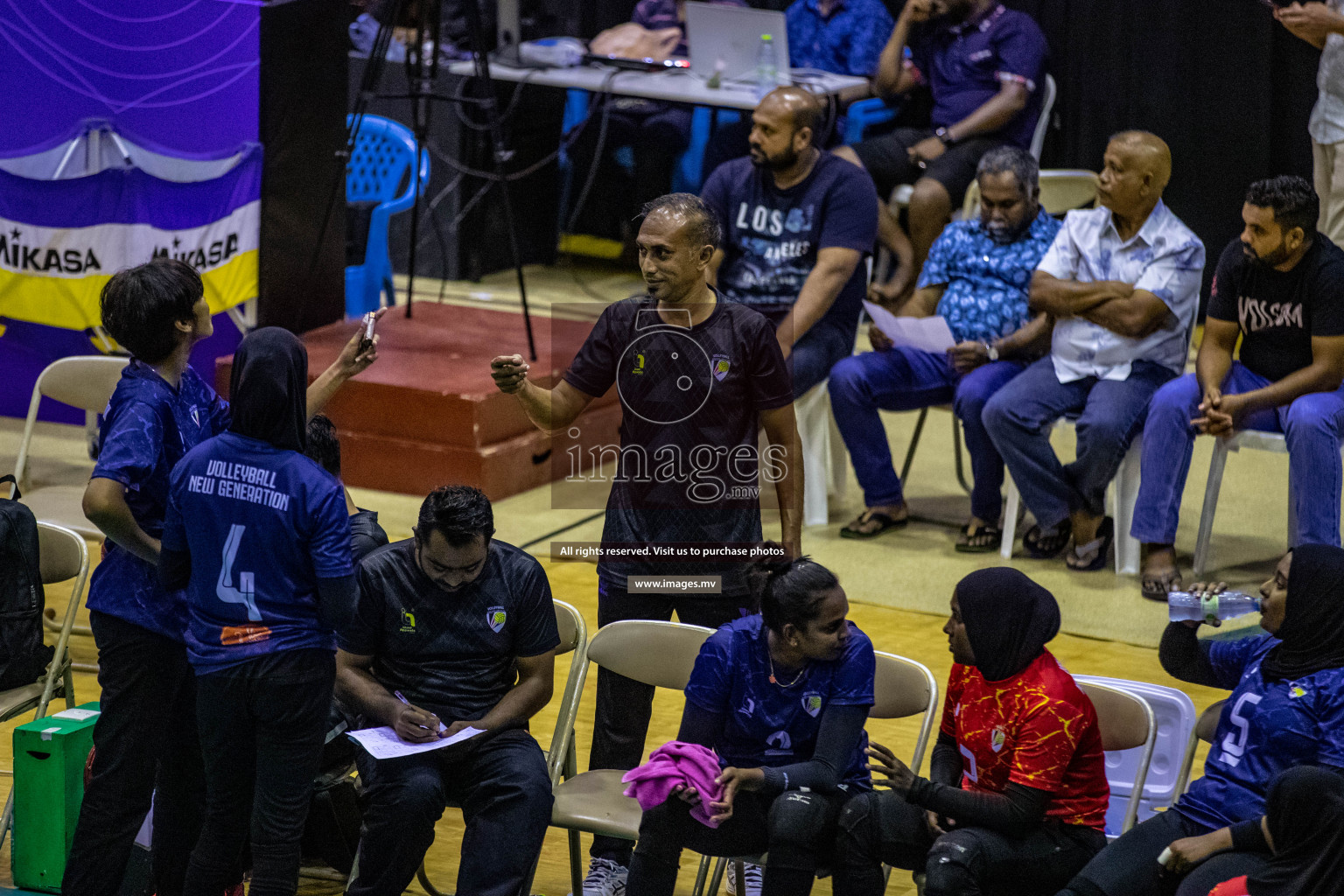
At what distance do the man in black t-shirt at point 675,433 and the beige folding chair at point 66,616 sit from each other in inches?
52.5

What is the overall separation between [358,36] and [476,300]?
1887 millimetres

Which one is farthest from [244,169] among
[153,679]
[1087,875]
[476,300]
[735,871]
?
[1087,875]

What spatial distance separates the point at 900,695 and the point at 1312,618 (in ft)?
3.04

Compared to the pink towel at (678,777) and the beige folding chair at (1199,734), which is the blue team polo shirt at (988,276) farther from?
the pink towel at (678,777)

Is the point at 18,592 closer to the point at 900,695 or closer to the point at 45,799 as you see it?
the point at 45,799

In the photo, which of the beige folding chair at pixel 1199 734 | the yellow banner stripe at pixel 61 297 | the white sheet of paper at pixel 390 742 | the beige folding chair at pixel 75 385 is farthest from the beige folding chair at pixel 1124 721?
the yellow banner stripe at pixel 61 297

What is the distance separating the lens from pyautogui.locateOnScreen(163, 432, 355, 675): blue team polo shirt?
318 centimetres

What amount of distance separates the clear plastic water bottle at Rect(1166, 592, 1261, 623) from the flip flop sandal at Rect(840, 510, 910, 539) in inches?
108

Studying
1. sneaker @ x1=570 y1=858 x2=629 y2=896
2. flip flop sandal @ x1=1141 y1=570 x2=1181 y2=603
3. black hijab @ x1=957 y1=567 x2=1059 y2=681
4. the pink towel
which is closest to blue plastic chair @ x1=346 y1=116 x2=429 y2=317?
flip flop sandal @ x1=1141 y1=570 x2=1181 y2=603

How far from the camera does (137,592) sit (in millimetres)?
3416

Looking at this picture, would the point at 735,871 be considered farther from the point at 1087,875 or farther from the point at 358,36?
the point at 358,36

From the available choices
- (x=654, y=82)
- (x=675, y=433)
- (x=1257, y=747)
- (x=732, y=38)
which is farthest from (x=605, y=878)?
(x=732, y=38)

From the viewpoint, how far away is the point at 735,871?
12.3ft

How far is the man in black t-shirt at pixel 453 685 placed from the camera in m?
→ 3.43
